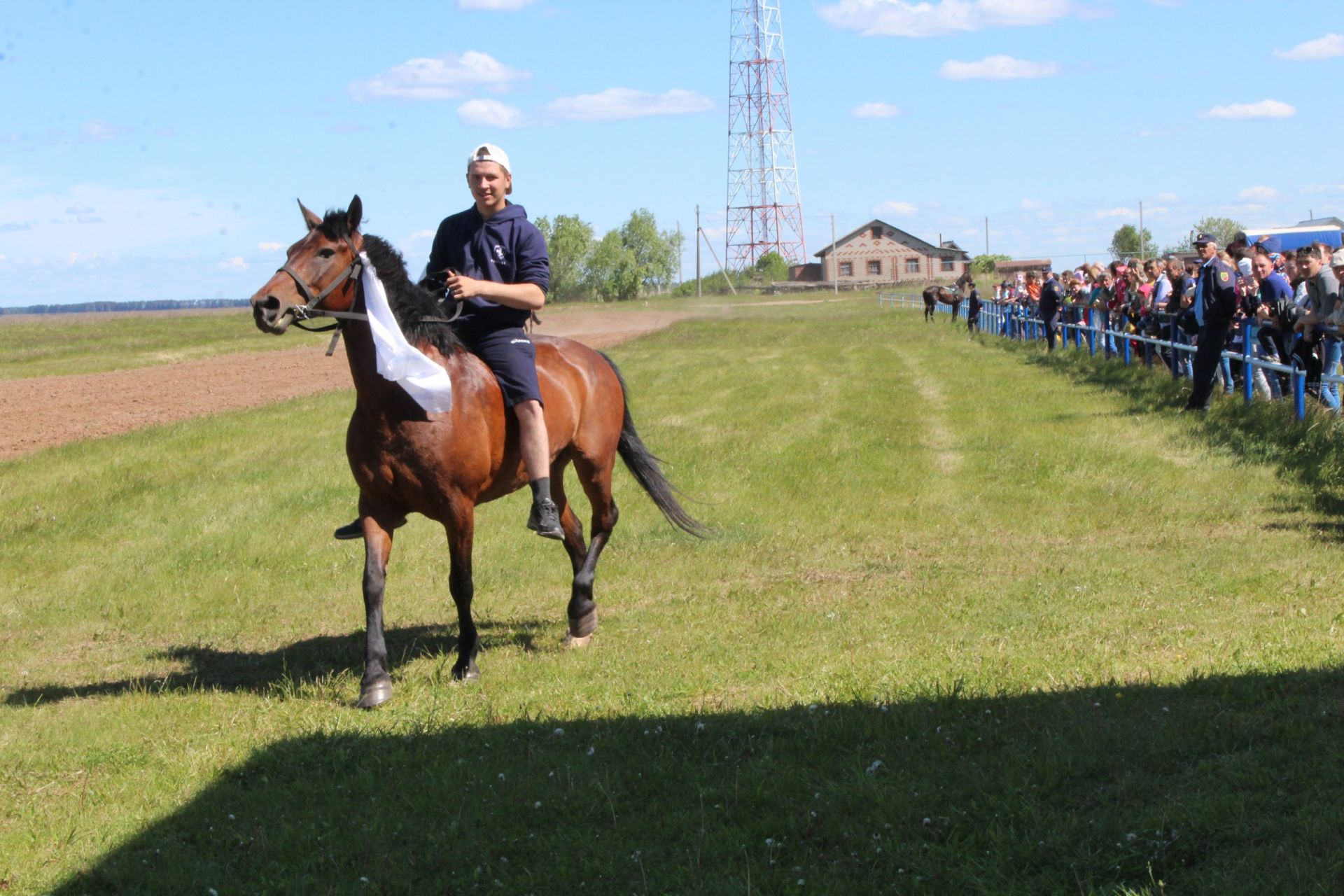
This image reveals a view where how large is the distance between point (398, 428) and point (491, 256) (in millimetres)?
1283

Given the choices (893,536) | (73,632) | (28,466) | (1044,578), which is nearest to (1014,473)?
(893,536)

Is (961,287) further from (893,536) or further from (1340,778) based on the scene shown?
(1340,778)

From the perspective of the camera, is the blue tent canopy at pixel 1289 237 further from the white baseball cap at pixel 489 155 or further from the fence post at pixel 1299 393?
the white baseball cap at pixel 489 155

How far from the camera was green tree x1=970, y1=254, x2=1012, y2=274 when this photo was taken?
118894 millimetres

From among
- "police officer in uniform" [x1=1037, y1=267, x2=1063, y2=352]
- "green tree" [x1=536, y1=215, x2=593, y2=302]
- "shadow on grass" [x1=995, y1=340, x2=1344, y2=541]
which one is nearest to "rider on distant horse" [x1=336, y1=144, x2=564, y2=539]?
"shadow on grass" [x1=995, y1=340, x2=1344, y2=541]

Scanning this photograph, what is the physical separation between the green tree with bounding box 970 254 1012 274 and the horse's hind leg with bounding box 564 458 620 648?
360 ft

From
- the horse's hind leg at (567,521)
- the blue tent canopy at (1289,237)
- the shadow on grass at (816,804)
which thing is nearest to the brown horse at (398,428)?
the horse's hind leg at (567,521)

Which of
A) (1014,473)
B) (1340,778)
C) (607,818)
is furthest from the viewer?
(1014,473)

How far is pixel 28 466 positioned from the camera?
17.2 metres

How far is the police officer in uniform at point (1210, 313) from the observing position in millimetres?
15695

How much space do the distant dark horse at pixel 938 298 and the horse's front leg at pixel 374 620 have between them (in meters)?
46.4

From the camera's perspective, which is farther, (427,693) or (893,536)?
(893,536)

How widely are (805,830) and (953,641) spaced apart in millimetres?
2848

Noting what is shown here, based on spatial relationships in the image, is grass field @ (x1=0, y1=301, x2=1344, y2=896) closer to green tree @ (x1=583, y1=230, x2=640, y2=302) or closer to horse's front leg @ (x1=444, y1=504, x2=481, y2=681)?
horse's front leg @ (x1=444, y1=504, x2=481, y2=681)
